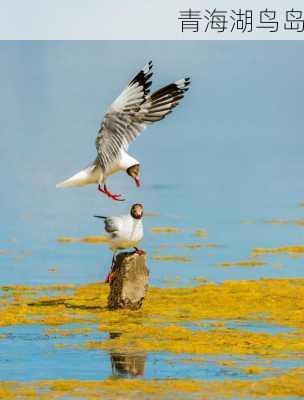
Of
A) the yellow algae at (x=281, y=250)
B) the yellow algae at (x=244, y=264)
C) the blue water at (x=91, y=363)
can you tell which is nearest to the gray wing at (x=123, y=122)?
the blue water at (x=91, y=363)

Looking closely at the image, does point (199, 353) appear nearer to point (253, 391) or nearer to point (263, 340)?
point (263, 340)

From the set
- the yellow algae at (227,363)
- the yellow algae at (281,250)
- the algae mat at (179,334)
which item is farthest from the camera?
the yellow algae at (281,250)

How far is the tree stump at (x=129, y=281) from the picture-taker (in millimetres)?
19844

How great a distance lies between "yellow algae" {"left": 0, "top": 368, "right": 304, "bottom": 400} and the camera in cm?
1305

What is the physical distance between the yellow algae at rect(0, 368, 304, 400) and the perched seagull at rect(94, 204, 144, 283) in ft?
19.2

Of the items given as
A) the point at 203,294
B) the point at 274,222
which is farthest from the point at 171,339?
the point at 274,222

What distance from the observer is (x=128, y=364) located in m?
15.0

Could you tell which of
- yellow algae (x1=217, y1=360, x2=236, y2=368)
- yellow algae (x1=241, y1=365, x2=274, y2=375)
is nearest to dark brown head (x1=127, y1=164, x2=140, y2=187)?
yellow algae (x1=217, y1=360, x2=236, y2=368)

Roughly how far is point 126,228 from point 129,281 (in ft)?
3.17

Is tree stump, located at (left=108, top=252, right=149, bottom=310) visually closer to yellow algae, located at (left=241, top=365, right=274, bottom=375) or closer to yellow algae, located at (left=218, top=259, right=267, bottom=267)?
yellow algae, located at (left=241, top=365, right=274, bottom=375)

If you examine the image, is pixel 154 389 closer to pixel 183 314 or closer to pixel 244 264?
pixel 183 314

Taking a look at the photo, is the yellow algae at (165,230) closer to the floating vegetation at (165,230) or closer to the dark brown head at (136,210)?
the floating vegetation at (165,230)

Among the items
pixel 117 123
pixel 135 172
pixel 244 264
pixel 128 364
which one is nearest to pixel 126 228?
pixel 135 172

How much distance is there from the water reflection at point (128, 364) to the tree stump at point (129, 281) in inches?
160
